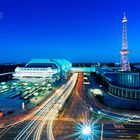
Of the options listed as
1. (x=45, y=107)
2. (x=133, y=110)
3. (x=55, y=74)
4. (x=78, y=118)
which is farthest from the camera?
(x=55, y=74)

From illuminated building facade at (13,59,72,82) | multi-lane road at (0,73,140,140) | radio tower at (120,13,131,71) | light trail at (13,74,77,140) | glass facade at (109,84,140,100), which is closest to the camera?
multi-lane road at (0,73,140,140)

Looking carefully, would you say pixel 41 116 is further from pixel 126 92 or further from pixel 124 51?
pixel 124 51

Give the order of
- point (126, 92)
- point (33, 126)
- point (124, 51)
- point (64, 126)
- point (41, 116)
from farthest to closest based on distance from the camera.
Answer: point (124, 51) < point (126, 92) < point (41, 116) < point (33, 126) < point (64, 126)

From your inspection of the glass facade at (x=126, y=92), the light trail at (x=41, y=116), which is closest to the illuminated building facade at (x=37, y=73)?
the glass facade at (x=126, y=92)

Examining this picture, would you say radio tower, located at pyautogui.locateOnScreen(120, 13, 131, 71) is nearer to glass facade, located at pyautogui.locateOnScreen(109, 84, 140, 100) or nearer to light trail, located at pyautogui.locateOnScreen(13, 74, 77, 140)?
glass facade, located at pyautogui.locateOnScreen(109, 84, 140, 100)

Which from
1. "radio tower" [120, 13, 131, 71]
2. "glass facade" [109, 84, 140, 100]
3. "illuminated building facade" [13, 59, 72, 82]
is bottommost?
"glass facade" [109, 84, 140, 100]

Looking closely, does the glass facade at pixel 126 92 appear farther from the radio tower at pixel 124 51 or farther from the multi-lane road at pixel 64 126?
the radio tower at pixel 124 51

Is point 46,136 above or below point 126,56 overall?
below

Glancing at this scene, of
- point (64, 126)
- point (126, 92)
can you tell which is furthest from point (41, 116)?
point (126, 92)

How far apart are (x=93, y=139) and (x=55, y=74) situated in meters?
93.8

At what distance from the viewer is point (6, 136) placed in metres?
38.1

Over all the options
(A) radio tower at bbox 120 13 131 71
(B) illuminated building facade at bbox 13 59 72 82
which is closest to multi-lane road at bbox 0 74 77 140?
(A) radio tower at bbox 120 13 131 71

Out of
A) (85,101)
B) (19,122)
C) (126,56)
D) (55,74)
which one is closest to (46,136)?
(19,122)

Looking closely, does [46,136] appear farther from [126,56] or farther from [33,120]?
[126,56]
